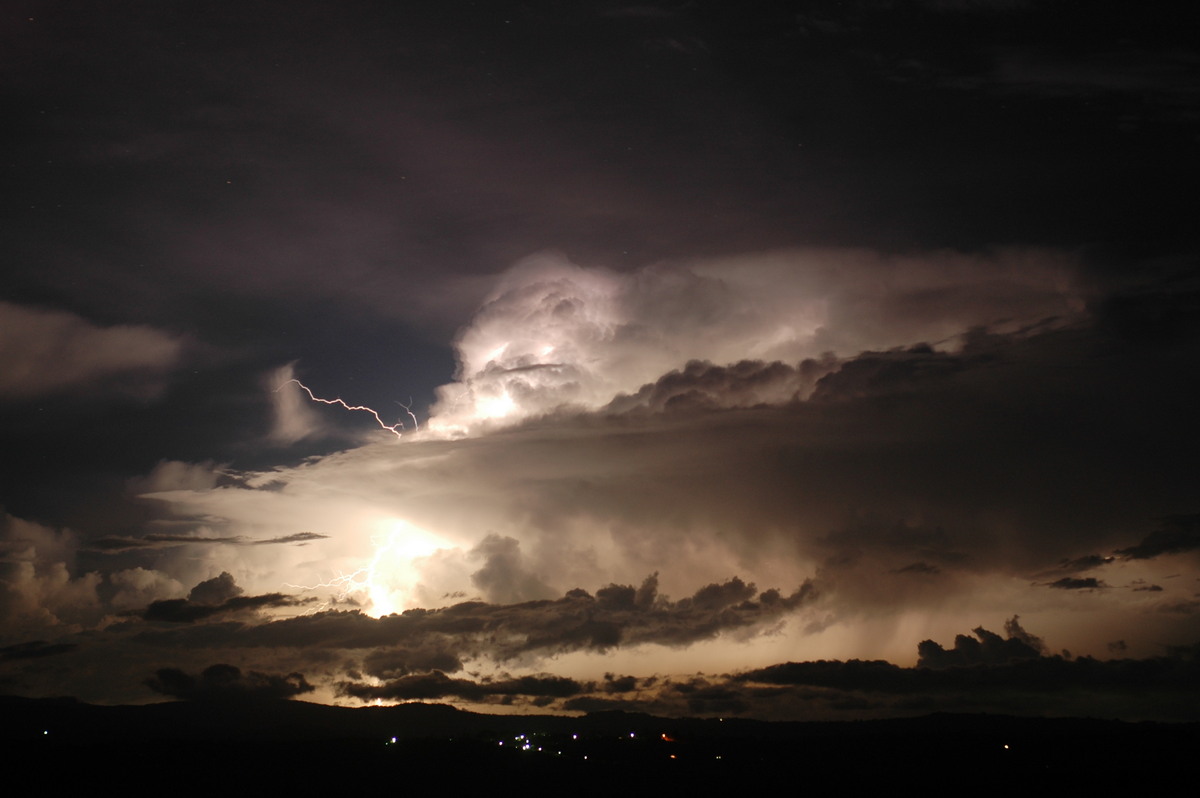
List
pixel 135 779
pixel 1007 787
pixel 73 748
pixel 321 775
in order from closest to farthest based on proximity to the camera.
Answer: pixel 1007 787 → pixel 135 779 → pixel 321 775 → pixel 73 748

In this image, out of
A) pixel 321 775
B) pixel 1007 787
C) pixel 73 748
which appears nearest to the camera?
pixel 1007 787

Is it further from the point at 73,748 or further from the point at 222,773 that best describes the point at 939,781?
the point at 73,748

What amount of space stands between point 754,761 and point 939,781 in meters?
49.3

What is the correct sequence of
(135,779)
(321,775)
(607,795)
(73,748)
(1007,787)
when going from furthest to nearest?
(73,748) < (321,775) < (135,779) < (1007,787) < (607,795)

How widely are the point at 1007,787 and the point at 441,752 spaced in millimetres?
114840

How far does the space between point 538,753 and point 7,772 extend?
97.9 metres

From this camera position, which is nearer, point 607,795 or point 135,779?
point 607,795

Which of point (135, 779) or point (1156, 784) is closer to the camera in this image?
point (1156, 784)

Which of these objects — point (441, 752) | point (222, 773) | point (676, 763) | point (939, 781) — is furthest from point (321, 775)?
point (939, 781)

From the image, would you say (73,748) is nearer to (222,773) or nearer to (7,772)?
(7,772)

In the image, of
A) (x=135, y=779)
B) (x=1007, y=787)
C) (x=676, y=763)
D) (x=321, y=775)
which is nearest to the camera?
(x=1007, y=787)

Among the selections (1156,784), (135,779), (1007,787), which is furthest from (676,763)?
(135,779)

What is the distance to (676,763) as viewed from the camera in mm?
171250

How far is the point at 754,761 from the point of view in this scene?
596ft
